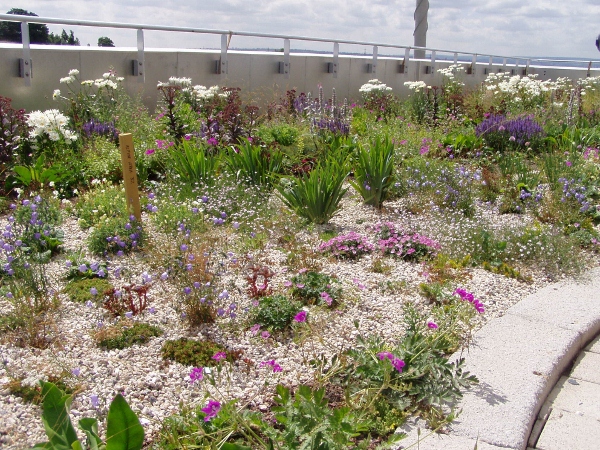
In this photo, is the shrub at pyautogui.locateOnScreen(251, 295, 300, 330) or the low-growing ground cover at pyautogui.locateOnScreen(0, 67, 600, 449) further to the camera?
the shrub at pyautogui.locateOnScreen(251, 295, 300, 330)

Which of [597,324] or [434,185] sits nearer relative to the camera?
[597,324]

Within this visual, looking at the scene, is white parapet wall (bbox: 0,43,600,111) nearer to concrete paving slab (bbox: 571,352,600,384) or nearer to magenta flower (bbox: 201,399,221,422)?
magenta flower (bbox: 201,399,221,422)

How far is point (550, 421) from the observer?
10.2 ft

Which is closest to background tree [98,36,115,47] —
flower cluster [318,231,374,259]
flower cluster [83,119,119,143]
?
flower cluster [83,119,119,143]

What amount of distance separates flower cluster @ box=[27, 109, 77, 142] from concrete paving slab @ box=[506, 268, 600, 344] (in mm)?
5290

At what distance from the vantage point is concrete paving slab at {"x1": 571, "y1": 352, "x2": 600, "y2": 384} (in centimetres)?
358

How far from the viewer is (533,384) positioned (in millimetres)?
3174

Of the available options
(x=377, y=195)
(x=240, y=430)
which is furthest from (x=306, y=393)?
(x=377, y=195)

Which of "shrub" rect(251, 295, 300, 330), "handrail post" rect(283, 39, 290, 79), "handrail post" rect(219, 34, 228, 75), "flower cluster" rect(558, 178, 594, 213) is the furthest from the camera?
"handrail post" rect(283, 39, 290, 79)

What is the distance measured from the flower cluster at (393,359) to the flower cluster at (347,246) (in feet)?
6.33

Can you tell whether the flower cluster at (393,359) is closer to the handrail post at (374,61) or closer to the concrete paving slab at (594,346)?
the concrete paving slab at (594,346)

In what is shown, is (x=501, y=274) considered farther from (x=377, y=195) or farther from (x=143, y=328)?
(x=143, y=328)

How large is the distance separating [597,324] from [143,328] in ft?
9.28

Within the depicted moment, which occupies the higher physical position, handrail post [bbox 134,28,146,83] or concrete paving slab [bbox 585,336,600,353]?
handrail post [bbox 134,28,146,83]
